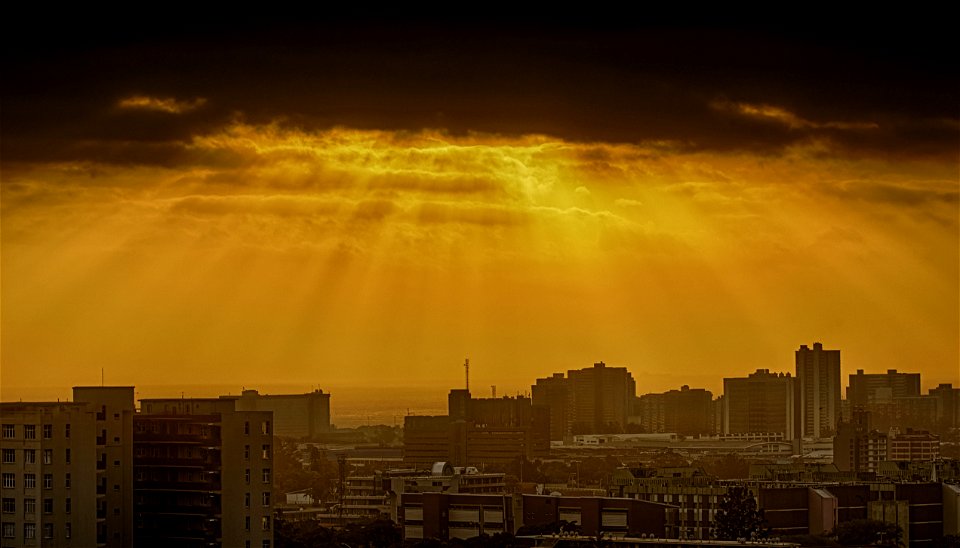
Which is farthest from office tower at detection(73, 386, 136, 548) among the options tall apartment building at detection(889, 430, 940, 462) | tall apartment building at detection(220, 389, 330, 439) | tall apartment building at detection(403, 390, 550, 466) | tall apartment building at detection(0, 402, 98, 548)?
tall apartment building at detection(220, 389, 330, 439)

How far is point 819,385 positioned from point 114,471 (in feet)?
222

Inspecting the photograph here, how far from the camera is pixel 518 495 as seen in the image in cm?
2712

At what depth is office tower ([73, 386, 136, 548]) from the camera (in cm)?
1941

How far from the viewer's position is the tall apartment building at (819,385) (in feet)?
277

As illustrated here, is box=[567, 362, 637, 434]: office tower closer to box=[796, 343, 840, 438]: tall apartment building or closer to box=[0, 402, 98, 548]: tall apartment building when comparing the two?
box=[796, 343, 840, 438]: tall apartment building

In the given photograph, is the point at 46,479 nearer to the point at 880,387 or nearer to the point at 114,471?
the point at 114,471

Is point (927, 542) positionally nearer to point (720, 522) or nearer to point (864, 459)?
point (720, 522)

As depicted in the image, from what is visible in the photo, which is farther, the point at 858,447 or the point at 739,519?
the point at 858,447

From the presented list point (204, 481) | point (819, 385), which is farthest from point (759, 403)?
point (204, 481)

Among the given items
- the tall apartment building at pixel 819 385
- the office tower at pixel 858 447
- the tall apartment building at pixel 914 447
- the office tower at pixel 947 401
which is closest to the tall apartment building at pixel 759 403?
the tall apartment building at pixel 819 385

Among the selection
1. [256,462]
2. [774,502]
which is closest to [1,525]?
[256,462]

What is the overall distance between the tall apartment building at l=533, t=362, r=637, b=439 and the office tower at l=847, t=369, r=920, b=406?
11.7 m

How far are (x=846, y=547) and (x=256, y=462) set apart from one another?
7837mm

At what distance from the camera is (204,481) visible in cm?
2030
